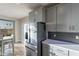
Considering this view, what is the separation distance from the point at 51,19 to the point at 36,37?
39cm

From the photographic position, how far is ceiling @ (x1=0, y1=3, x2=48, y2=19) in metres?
1.58

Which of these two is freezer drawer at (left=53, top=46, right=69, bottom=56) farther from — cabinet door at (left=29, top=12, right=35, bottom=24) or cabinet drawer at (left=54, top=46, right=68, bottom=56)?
cabinet door at (left=29, top=12, right=35, bottom=24)

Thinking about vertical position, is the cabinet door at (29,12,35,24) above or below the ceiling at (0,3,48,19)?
below

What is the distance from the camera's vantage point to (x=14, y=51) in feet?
5.45

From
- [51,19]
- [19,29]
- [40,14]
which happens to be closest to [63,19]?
[51,19]

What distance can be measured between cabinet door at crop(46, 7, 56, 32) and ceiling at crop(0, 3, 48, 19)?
0.21 meters

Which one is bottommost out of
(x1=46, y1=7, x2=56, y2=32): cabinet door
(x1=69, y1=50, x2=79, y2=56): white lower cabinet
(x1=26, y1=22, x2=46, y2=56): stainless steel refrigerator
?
(x1=69, y1=50, x2=79, y2=56): white lower cabinet

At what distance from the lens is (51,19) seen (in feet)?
6.04

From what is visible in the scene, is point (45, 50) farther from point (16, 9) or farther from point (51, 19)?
point (16, 9)

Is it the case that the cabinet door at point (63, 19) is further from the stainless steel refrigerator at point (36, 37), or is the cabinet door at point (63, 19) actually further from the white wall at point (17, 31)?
the white wall at point (17, 31)

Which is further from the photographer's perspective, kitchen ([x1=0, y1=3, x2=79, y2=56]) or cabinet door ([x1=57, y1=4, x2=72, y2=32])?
cabinet door ([x1=57, y1=4, x2=72, y2=32])

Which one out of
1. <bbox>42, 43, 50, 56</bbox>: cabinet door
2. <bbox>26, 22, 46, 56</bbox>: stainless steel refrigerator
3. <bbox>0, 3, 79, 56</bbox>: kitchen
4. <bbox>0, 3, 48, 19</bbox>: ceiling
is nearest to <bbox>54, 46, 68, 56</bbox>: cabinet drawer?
<bbox>0, 3, 79, 56</bbox>: kitchen

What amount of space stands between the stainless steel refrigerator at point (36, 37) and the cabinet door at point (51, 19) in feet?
0.34

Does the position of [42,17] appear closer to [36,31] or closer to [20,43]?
[36,31]
